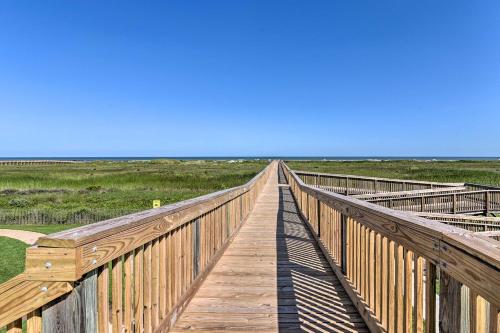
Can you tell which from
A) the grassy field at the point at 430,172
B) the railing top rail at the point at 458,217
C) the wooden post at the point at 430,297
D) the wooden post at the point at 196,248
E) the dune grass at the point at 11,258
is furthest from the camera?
the grassy field at the point at 430,172

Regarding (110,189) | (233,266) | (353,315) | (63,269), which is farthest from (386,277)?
(110,189)

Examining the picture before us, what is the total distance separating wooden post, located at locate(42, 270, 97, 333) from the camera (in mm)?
1378

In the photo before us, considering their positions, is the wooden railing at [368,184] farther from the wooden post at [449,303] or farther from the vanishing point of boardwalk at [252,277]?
the wooden post at [449,303]

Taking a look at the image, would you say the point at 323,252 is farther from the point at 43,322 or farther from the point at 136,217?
the point at 43,322

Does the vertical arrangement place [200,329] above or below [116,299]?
below

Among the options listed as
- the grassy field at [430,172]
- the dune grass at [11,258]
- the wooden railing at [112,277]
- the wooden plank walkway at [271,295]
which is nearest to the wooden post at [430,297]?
the wooden plank walkway at [271,295]

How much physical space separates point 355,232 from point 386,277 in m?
0.90

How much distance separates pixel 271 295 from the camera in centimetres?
373

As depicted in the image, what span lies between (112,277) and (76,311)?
0.39m

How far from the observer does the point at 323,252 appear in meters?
5.46

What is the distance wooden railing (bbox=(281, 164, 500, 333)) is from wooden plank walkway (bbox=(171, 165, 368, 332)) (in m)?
0.27

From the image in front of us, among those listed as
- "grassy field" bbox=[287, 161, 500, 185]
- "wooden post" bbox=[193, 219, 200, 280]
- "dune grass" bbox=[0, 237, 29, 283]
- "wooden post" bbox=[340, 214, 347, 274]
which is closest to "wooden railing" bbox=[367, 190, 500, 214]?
"wooden post" bbox=[340, 214, 347, 274]

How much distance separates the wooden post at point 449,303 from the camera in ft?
4.91

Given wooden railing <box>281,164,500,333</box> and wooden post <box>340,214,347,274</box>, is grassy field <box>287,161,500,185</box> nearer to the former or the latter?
wooden post <box>340,214,347,274</box>
